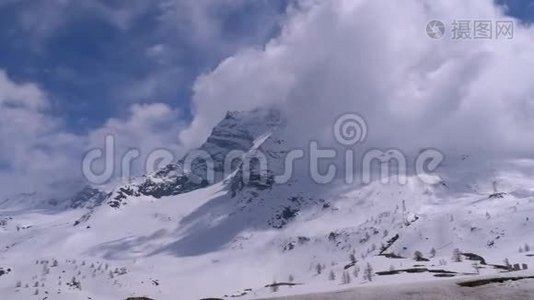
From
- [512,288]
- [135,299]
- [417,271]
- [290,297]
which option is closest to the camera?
[512,288]

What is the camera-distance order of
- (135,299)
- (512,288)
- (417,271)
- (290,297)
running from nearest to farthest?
(512,288), (290,297), (135,299), (417,271)

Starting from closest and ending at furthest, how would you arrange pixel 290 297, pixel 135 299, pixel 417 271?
pixel 290 297, pixel 135 299, pixel 417 271

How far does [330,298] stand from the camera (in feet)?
63.6

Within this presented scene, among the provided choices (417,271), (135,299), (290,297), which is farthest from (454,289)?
(417,271)

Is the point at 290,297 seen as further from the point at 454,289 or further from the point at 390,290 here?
the point at 454,289

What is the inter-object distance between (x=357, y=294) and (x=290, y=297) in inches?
80.5

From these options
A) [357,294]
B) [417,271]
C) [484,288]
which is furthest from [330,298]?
[417,271]

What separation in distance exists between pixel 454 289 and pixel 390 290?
1.82 m

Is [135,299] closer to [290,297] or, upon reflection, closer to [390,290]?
[290,297]

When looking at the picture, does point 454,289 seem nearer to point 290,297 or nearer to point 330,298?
point 330,298

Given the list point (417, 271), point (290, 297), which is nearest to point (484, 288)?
point (290, 297)

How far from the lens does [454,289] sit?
19031 millimetres

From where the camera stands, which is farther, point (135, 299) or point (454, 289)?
point (135, 299)

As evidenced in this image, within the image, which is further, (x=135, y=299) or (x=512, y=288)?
(x=135, y=299)
